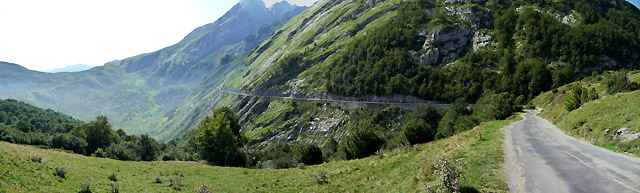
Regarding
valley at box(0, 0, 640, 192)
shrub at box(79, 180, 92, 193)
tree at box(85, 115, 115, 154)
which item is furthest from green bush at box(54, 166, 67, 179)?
tree at box(85, 115, 115, 154)

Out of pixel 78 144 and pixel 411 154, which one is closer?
pixel 411 154

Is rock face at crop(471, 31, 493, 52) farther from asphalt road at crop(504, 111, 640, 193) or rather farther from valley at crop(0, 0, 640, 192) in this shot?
asphalt road at crop(504, 111, 640, 193)

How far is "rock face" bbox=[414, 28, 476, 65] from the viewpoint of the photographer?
190 m

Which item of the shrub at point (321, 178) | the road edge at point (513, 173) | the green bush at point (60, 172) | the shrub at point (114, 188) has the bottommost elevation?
the shrub at point (321, 178)

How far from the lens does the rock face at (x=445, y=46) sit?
18950cm

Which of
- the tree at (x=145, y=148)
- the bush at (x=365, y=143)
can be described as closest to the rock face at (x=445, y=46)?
the bush at (x=365, y=143)

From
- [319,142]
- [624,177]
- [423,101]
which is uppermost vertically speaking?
[624,177]

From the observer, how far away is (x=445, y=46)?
193m

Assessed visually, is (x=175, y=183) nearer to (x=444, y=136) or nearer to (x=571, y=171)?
(x=571, y=171)

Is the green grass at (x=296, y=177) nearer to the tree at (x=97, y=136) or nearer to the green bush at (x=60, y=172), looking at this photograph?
the green bush at (x=60, y=172)

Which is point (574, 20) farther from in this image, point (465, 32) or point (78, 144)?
point (78, 144)

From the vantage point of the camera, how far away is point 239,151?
6056 centimetres

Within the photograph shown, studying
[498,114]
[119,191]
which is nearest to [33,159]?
[119,191]

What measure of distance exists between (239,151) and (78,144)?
53.6 meters
